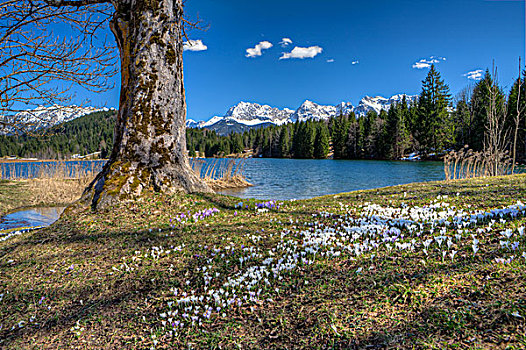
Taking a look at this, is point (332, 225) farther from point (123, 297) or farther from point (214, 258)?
point (123, 297)

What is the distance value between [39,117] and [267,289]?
7.49 m

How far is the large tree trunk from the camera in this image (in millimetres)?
6230

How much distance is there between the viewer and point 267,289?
2.91 metres

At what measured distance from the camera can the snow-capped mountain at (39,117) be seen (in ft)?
22.2

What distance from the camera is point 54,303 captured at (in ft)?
10.1

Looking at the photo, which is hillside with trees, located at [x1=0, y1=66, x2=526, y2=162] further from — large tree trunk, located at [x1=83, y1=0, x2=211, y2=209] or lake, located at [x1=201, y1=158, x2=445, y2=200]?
large tree trunk, located at [x1=83, y1=0, x2=211, y2=209]

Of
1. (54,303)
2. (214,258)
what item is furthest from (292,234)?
(54,303)

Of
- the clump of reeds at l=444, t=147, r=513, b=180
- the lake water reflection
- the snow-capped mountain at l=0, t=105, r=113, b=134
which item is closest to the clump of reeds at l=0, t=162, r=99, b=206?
the lake water reflection

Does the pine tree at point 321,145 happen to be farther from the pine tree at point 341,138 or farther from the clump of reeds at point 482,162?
the clump of reeds at point 482,162

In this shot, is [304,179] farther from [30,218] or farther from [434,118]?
[434,118]

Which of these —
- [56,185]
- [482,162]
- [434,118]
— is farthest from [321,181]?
[434,118]

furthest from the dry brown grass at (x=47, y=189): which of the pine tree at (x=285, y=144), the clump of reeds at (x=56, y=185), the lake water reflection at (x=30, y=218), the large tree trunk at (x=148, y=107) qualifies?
the pine tree at (x=285, y=144)

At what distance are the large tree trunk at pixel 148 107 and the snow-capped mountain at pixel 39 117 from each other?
1649mm

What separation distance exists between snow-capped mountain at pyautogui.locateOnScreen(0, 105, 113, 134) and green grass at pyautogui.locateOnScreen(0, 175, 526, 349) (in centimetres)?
355
